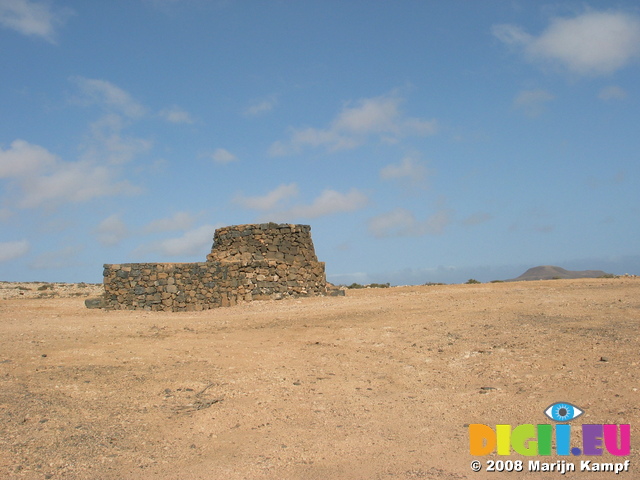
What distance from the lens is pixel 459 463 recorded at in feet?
16.8

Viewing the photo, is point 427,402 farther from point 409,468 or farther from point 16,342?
point 16,342

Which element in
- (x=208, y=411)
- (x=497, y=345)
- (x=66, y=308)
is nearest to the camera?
(x=208, y=411)

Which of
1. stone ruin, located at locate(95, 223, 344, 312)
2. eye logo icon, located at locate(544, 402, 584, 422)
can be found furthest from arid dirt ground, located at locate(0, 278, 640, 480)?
stone ruin, located at locate(95, 223, 344, 312)

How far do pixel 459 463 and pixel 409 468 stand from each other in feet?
1.66

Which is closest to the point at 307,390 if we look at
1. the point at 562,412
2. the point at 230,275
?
the point at 562,412

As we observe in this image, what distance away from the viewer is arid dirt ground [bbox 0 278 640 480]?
5.27 metres

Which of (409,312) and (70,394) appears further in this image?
(409,312)

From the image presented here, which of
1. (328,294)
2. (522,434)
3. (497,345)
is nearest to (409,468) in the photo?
(522,434)

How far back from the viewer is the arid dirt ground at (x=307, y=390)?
5.27m

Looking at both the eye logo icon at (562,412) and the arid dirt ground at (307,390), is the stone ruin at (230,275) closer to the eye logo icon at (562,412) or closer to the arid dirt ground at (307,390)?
the arid dirt ground at (307,390)

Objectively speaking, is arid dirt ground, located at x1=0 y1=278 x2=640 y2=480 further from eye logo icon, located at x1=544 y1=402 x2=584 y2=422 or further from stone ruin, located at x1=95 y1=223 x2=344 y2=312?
stone ruin, located at x1=95 y1=223 x2=344 y2=312

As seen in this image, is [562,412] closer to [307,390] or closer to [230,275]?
[307,390]

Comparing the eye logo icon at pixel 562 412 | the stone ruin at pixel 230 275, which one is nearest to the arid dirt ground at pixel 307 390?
the eye logo icon at pixel 562 412

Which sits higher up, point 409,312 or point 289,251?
point 289,251
